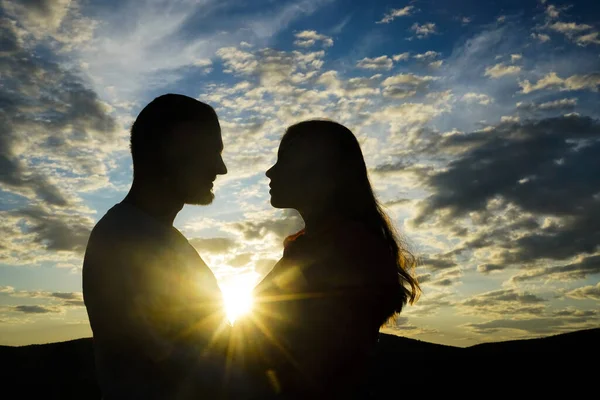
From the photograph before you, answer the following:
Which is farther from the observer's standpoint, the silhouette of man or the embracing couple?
the silhouette of man

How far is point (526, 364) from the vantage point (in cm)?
1181

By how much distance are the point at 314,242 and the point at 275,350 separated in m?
0.79

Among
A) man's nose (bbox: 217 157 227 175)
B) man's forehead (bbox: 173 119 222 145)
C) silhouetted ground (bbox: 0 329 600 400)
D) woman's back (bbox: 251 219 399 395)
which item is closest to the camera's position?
woman's back (bbox: 251 219 399 395)

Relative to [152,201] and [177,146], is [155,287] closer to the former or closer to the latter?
[152,201]

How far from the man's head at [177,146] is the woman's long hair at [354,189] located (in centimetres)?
87

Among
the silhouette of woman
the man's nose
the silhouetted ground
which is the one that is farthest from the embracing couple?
the silhouetted ground

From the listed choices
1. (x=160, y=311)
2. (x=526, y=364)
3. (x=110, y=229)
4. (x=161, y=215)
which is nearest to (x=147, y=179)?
(x=161, y=215)

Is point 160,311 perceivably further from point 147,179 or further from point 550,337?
point 550,337

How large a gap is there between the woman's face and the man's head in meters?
0.78

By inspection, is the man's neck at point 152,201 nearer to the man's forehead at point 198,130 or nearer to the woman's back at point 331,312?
the man's forehead at point 198,130

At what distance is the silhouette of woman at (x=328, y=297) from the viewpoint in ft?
10.2

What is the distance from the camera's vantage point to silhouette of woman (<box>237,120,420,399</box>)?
10.2 feet

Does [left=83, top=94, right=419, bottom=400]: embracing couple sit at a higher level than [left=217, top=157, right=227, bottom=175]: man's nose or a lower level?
lower

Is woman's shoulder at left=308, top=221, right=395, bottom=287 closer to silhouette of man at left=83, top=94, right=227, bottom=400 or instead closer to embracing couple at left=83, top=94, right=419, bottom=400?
embracing couple at left=83, top=94, right=419, bottom=400
